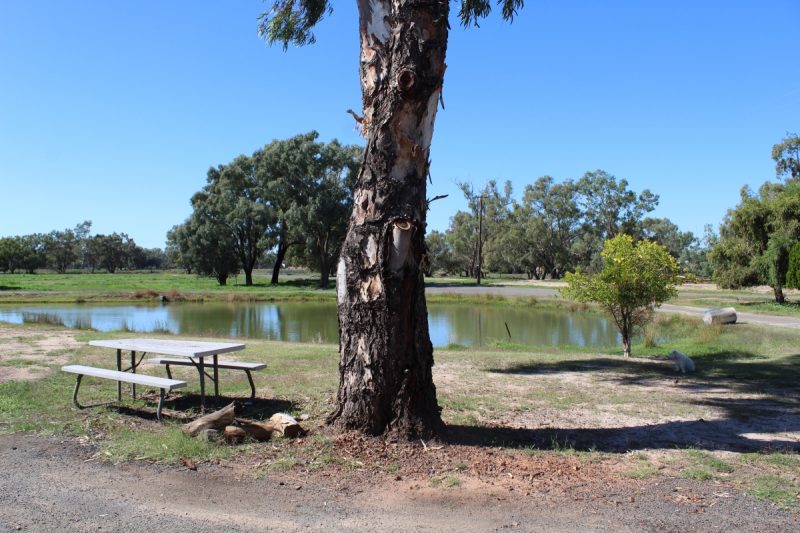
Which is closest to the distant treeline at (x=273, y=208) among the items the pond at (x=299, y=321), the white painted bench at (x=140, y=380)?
the pond at (x=299, y=321)

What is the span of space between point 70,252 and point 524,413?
410 feet

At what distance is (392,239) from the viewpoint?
5234 mm

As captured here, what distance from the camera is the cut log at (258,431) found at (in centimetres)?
536

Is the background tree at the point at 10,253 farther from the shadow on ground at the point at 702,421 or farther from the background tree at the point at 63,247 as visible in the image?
the shadow on ground at the point at 702,421

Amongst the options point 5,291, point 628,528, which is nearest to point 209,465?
point 628,528

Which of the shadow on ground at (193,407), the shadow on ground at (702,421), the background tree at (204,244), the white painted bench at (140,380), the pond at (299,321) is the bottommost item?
the pond at (299,321)

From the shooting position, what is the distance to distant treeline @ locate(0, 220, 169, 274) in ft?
326

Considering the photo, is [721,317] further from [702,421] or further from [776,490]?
[776,490]

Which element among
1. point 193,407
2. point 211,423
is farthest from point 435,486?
point 193,407

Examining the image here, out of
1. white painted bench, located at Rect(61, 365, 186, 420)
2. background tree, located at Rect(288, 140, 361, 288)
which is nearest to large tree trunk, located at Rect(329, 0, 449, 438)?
white painted bench, located at Rect(61, 365, 186, 420)

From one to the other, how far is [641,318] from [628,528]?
35.5 feet

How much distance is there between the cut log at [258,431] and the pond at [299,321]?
12.9 meters

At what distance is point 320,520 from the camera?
3.70 metres

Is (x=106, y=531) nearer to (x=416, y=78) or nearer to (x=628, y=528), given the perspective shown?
(x=628, y=528)
